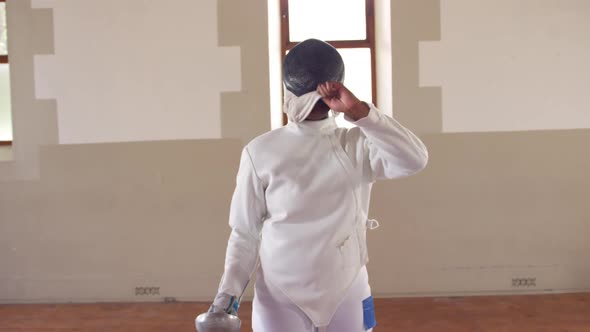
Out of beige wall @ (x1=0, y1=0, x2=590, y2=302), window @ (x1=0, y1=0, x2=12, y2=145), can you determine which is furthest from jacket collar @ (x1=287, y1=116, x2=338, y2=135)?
A: window @ (x1=0, y1=0, x2=12, y2=145)

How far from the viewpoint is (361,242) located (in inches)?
47.9

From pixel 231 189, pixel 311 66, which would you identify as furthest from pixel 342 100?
pixel 231 189

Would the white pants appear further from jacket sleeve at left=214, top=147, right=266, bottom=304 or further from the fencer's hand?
the fencer's hand

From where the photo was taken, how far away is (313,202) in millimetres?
1168

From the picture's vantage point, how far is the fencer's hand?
43.5 inches

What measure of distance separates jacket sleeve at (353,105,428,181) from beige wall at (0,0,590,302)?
2535 millimetres

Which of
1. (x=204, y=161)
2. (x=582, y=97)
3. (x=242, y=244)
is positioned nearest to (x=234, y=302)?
(x=242, y=244)

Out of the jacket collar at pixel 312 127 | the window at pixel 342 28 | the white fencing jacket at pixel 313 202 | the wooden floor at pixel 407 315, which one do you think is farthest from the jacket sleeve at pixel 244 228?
the window at pixel 342 28

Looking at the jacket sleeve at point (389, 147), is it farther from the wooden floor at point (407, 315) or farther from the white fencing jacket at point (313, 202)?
the wooden floor at point (407, 315)

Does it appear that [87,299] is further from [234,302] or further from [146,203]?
[234,302]

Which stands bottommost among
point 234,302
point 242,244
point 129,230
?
point 129,230

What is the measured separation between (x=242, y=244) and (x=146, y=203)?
106 inches

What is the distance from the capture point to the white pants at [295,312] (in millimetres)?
1180

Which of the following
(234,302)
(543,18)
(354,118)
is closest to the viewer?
(354,118)
